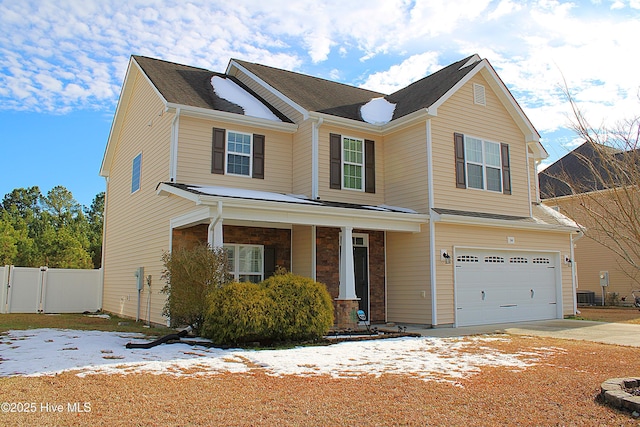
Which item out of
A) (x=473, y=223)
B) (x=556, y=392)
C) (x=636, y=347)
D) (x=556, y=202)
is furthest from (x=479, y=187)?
(x=556, y=202)

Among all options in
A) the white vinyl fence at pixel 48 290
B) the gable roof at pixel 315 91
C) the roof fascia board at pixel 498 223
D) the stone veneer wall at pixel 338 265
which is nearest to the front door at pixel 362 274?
the stone veneer wall at pixel 338 265

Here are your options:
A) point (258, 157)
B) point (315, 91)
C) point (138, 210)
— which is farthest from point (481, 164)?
point (138, 210)

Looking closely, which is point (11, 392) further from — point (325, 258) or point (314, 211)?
point (325, 258)

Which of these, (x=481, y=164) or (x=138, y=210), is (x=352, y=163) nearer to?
(x=481, y=164)

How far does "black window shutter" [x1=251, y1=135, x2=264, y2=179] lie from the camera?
15102mm

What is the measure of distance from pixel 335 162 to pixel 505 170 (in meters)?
5.51

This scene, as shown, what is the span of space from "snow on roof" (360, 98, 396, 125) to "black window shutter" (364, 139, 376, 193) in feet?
2.43

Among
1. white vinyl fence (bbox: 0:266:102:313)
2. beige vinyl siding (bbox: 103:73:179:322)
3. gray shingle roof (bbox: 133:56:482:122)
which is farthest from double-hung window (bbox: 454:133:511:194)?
white vinyl fence (bbox: 0:266:102:313)

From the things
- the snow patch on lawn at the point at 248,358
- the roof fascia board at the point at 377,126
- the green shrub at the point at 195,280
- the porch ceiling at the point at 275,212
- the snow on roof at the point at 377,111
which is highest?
the snow on roof at the point at 377,111

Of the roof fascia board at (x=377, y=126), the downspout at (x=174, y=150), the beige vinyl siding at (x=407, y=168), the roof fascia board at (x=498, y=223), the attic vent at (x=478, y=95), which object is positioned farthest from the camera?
the attic vent at (x=478, y=95)

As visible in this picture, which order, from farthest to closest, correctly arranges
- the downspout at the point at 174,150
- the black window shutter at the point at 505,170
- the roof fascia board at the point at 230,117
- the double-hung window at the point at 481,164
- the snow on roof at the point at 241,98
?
the black window shutter at the point at 505,170 < the double-hung window at the point at 481,164 < the snow on roof at the point at 241,98 < the roof fascia board at the point at 230,117 < the downspout at the point at 174,150

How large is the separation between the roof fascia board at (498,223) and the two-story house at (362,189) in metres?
0.06

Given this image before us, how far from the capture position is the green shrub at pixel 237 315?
990cm

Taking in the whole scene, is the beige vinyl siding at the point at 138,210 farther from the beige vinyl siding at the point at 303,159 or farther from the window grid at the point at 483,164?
the window grid at the point at 483,164
